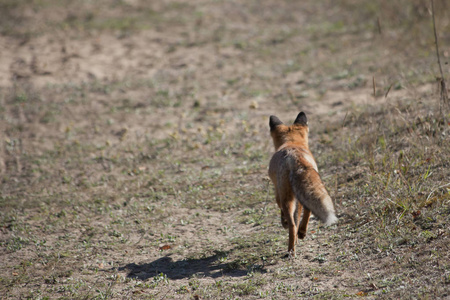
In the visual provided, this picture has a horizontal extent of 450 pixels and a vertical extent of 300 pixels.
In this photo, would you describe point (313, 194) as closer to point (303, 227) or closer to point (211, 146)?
point (303, 227)

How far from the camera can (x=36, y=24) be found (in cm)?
1542

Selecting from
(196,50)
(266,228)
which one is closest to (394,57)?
(196,50)

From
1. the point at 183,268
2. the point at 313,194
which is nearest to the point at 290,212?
the point at 313,194

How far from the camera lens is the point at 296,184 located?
5.40m

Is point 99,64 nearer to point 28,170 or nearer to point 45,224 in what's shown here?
point 28,170

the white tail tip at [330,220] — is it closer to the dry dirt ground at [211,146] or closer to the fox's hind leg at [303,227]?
the dry dirt ground at [211,146]

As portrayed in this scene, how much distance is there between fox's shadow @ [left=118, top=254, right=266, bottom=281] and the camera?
5.77 metres

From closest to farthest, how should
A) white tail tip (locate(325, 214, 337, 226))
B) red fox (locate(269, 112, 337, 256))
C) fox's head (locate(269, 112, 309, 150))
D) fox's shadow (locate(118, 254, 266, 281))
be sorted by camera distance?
1. white tail tip (locate(325, 214, 337, 226))
2. red fox (locate(269, 112, 337, 256))
3. fox's shadow (locate(118, 254, 266, 281))
4. fox's head (locate(269, 112, 309, 150))

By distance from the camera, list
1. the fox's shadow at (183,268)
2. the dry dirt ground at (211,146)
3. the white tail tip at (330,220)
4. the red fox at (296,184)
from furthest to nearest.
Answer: the fox's shadow at (183,268)
the dry dirt ground at (211,146)
the red fox at (296,184)
the white tail tip at (330,220)

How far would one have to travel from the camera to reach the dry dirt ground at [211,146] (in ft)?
18.5

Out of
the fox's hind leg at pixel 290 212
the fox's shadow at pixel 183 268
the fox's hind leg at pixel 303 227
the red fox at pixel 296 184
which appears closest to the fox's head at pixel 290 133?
the red fox at pixel 296 184

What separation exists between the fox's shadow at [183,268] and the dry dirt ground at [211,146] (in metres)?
0.03

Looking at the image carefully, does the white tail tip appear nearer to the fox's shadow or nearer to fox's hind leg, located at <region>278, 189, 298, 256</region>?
fox's hind leg, located at <region>278, 189, 298, 256</region>

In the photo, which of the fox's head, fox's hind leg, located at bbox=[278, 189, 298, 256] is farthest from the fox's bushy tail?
the fox's head
